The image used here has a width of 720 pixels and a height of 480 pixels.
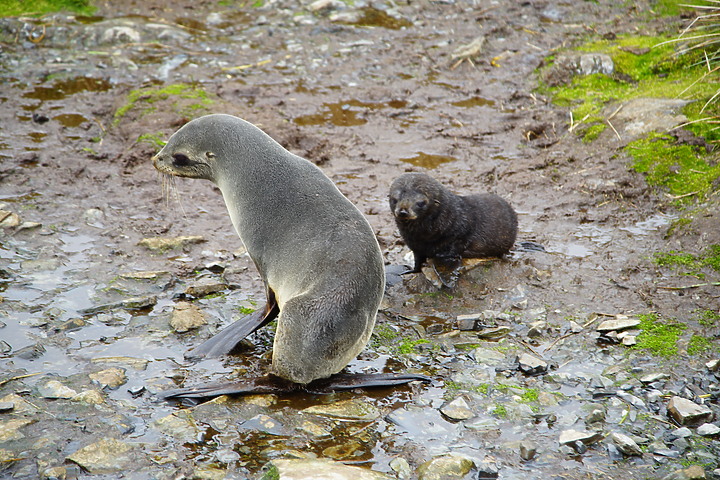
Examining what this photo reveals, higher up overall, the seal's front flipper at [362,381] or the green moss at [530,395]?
the green moss at [530,395]

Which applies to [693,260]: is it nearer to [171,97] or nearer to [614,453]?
[614,453]

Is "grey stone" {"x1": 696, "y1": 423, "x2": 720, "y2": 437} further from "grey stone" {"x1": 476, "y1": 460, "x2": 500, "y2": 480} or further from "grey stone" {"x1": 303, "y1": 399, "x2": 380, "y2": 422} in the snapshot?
"grey stone" {"x1": 303, "y1": 399, "x2": 380, "y2": 422}

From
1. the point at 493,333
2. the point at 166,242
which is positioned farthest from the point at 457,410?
the point at 166,242

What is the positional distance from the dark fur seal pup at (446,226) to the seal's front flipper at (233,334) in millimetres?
1533

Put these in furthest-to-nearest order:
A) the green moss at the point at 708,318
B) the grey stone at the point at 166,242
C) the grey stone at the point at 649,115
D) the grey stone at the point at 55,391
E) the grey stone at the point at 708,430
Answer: the grey stone at the point at 649,115
the grey stone at the point at 166,242
the green moss at the point at 708,318
the grey stone at the point at 55,391
the grey stone at the point at 708,430

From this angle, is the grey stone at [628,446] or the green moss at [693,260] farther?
the green moss at [693,260]

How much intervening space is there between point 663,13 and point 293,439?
1059 centimetres

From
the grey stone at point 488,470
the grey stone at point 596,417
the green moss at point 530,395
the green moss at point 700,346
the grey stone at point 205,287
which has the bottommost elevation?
the grey stone at point 205,287

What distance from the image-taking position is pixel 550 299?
5.61 meters

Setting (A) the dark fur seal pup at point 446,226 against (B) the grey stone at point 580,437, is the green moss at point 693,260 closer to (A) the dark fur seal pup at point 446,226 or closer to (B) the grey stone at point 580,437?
(A) the dark fur seal pup at point 446,226

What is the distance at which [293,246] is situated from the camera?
4867 mm

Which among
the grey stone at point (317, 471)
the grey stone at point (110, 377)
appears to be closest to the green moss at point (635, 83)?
the grey stone at point (317, 471)

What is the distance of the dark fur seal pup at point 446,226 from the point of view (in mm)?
6023

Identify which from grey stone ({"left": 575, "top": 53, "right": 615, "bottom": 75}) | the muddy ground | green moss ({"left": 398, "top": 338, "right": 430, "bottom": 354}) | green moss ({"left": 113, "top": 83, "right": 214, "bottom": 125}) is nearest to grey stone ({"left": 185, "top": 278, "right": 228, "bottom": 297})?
the muddy ground
